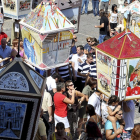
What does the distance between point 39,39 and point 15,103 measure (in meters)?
3.09

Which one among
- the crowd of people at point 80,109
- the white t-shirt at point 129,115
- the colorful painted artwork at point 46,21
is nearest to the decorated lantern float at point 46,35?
the colorful painted artwork at point 46,21

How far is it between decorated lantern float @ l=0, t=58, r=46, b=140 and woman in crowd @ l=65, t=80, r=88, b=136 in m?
2.88

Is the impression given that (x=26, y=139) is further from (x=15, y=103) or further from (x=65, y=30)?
(x=65, y=30)

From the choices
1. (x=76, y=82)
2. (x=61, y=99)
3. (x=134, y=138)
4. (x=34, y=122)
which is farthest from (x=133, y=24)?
(x=34, y=122)

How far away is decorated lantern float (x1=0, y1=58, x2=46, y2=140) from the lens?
3938 mm

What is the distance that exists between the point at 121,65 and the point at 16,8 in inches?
212

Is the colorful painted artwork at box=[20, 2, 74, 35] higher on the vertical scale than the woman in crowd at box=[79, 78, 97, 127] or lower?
higher

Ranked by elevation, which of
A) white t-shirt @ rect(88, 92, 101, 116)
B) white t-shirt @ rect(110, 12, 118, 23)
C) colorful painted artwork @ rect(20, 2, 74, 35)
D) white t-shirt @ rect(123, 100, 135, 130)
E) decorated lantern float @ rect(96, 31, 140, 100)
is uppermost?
colorful painted artwork @ rect(20, 2, 74, 35)

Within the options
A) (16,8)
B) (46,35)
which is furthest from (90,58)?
(16,8)

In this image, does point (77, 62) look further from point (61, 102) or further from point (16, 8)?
point (16, 8)

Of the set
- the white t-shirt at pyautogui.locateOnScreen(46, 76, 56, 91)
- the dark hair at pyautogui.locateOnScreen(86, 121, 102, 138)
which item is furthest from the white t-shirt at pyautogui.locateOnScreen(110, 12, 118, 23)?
the dark hair at pyautogui.locateOnScreen(86, 121, 102, 138)

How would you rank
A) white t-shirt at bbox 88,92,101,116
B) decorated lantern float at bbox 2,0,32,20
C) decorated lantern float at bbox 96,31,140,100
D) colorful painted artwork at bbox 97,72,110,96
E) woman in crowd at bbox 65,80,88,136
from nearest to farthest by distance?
decorated lantern float at bbox 96,31,140,100
colorful painted artwork at bbox 97,72,110,96
white t-shirt at bbox 88,92,101,116
woman in crowd at bbox 65,80,88,136
decorated lantern float at bbox 2,0,32,20

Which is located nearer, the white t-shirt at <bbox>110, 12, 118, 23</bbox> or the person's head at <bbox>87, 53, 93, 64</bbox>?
the person's head at <bbox>87, 53, 93, 64</bbox>

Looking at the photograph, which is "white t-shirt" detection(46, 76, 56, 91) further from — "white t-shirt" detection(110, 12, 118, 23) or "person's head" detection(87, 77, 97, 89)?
"white t-shirt" detection(110, 12, 118, 23)
